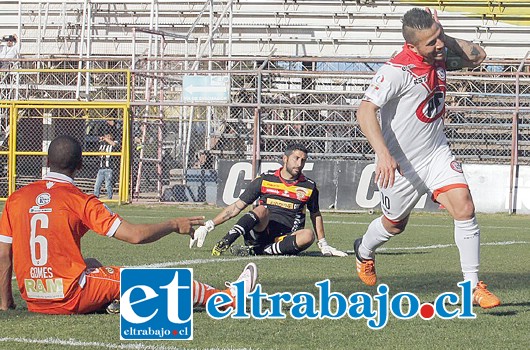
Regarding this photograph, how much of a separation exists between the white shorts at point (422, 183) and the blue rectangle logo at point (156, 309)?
2.07 meters

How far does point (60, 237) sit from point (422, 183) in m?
2.79

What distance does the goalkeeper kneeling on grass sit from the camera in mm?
11414

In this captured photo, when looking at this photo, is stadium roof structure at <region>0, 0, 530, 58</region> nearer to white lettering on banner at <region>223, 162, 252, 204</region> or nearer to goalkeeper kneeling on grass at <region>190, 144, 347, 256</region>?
white lettering on banner at <region>223, 162, 252, 204</region>

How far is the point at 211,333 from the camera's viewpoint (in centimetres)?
596

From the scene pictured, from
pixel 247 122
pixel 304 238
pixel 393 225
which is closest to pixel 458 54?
pixel 393 225

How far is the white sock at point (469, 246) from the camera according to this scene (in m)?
7.31

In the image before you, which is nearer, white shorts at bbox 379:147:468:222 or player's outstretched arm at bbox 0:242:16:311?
player's outstretched arm at bbox 0:242:16:311

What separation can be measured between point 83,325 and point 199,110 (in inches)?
815

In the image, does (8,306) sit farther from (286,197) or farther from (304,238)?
(286,197)

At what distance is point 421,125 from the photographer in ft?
25.1

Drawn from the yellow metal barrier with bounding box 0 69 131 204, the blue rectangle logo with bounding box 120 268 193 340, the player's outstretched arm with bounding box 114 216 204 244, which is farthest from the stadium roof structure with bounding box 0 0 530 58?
the blue rectangle logo with bounding box 120 268 193 340

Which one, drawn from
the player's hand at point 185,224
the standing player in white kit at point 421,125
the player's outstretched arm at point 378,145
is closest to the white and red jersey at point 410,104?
the standing player in white kit at point 421,125

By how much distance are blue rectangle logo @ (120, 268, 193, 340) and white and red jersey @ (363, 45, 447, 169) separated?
216 centimetres

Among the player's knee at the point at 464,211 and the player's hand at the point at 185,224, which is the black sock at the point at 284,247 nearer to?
the player's knee at the point at 464,211
